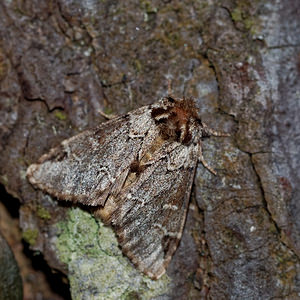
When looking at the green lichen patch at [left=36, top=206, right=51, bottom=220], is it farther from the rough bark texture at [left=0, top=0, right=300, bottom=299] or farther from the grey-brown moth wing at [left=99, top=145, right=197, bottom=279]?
the grey-brown moth wing at [left=99, top=145, right=197, bottom=279]

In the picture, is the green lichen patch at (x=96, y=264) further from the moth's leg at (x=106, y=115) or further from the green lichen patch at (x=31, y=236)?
the moth's leg at (x=106, y=115)

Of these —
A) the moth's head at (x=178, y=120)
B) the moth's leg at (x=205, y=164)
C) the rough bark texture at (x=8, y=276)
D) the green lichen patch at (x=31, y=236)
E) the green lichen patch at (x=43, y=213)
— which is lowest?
the rough bark texture at (x=8, y=276)

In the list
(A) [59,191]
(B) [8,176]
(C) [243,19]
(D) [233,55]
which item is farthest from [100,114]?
(C) [243,19]

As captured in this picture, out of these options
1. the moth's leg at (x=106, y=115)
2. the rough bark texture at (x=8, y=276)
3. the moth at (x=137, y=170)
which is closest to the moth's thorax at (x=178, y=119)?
the moth at (x=137, y=170)

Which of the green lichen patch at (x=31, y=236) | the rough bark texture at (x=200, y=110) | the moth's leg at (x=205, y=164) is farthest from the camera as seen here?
the green lichen patch at (x=31, y=236)

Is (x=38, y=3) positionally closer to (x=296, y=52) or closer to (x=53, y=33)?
(x=53, y=33)

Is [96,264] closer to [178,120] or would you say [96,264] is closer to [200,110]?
[178,120]
